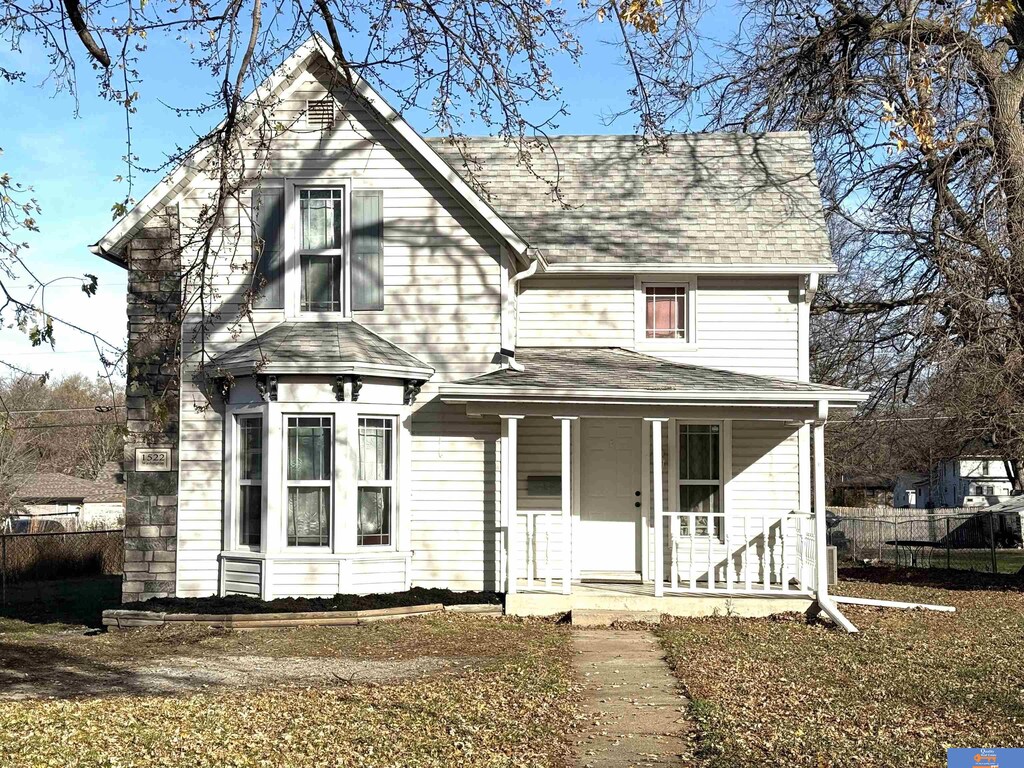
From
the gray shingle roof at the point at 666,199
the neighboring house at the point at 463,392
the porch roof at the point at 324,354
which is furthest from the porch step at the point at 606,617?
the gray shingle roof at the point at 666,199

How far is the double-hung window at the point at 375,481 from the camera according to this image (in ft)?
48.1

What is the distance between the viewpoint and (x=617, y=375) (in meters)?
14.9

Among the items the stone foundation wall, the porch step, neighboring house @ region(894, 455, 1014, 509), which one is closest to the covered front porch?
the porch step

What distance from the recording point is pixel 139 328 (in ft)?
49.2

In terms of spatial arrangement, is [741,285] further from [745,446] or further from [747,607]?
[747,607]

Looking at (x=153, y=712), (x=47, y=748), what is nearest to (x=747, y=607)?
(x=153, y=712)

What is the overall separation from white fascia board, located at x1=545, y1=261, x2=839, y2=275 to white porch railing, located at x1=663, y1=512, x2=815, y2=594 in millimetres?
3520

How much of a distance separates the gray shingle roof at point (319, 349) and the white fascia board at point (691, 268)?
2.73 m

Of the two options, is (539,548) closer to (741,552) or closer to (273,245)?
(741,552)

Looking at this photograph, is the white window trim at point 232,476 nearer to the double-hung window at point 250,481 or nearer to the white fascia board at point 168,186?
the double-hung window at point 250,481

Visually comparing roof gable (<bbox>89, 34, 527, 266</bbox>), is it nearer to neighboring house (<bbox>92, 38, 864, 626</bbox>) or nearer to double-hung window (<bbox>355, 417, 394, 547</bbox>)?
neighboring house (<bbox>92, 38, 864, 626</bbox>)

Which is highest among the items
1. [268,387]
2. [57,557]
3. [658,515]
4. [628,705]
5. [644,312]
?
[644,312]

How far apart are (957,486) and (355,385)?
63.2 metres

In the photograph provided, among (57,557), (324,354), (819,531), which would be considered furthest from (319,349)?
(57,557)
